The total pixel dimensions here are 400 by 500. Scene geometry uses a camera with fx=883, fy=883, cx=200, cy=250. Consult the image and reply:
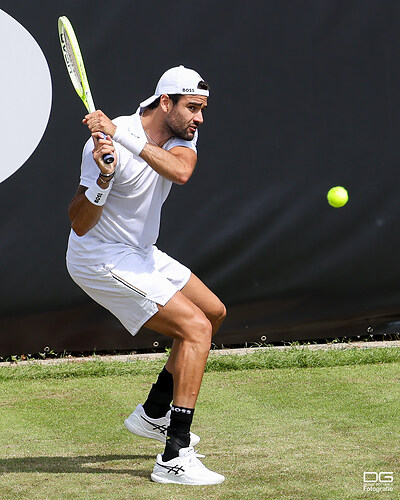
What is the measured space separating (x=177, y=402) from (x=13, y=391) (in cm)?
184

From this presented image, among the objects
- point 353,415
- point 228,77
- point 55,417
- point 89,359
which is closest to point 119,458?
point 55,417

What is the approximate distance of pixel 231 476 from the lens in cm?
326

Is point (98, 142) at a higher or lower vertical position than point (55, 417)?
higher

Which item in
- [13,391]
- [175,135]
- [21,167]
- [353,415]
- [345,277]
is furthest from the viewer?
[345,277]

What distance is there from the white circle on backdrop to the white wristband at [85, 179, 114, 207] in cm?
232

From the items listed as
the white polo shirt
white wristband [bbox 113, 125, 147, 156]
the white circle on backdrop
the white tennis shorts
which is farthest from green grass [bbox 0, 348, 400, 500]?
the white circle on backdrop

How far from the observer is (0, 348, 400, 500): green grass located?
3.17m

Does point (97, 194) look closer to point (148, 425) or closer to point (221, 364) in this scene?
point (148, 425)

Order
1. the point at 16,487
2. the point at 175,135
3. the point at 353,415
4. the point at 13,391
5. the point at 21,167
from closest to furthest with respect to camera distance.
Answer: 1. the point at 16,487
2. the point at 175,135
3. the point at 353,415
4. the point at 13,391
5. the point at 21,167

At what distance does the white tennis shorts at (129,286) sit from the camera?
3.41 metres

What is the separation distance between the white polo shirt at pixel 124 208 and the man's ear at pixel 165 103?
0.41ft

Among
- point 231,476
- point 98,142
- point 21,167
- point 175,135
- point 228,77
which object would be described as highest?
point 228,77

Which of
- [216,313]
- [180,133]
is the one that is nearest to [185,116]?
[180,133]

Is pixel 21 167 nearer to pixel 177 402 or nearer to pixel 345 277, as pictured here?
pixel 345 277
